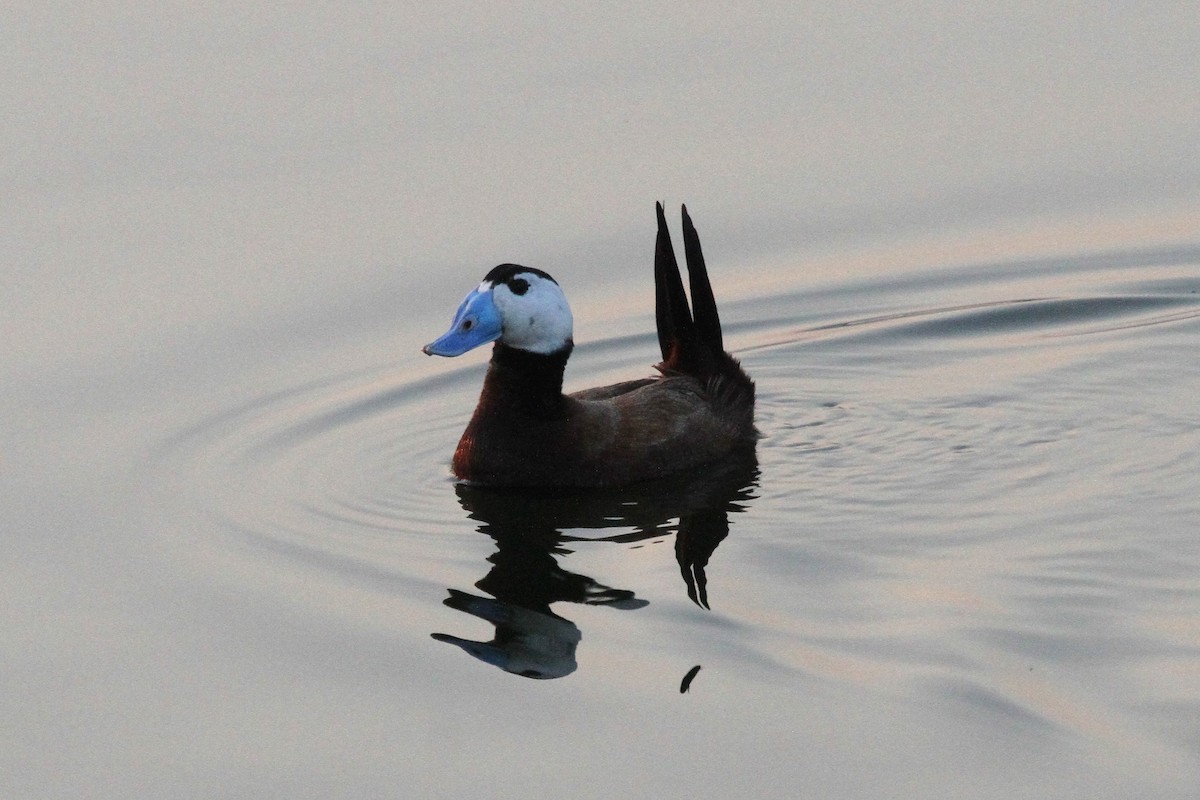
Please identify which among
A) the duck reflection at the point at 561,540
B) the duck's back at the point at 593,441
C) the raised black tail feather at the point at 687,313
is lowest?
the duck reflection at the point at 561,540

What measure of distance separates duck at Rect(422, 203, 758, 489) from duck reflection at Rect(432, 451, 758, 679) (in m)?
0.09

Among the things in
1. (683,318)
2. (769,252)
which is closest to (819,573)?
(683,318)

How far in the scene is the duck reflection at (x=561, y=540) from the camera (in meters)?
8.12

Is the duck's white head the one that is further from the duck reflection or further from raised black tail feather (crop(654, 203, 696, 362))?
raised black tail feather (crop(654, 203, 696, 362))

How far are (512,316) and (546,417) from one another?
21.2 inches

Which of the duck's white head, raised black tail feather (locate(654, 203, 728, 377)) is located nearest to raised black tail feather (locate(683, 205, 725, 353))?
raised black tail feather (locate(654, 203, 728, 377))

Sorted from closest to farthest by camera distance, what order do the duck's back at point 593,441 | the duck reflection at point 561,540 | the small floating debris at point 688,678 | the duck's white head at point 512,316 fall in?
the small floating debris at point 688,678 → the duck reflection at point 561,540 → the duck's white head at point 512,316 → the duck's back at point 593,441

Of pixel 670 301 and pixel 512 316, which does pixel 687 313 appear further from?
pixel 512 316

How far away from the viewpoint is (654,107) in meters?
14.4

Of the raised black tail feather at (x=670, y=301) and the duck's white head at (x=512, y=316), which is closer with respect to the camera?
the duck's white head at (x=512, y=316)

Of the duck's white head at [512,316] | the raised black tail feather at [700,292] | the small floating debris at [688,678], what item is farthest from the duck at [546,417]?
the small floating debris at [688,678]

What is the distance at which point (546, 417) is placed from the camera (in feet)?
33.1

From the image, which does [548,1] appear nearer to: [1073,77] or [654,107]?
[654,107]

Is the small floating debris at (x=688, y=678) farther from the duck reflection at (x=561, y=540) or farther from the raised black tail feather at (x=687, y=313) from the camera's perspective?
the raised black tail feather at (x=687, y=313)
